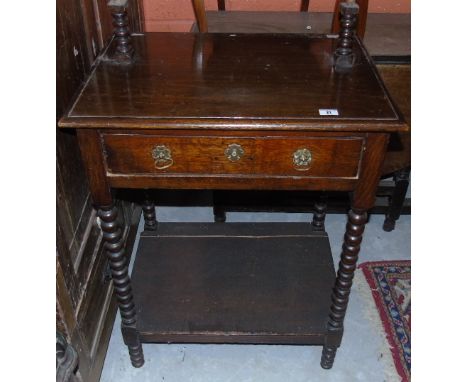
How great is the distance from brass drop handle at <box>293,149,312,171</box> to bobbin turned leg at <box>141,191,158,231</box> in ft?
3.31

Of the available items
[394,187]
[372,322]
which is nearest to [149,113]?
[372,322]

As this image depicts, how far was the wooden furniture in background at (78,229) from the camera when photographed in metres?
1.49

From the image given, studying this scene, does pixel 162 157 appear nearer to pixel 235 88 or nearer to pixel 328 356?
pixel 235 88

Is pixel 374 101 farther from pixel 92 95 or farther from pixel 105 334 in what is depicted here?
pixel 105 334

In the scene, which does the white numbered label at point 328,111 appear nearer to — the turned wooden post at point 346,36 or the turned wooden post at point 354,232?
the turned wooden post at point 354,232

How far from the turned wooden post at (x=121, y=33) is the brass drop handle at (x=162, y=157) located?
376 mm

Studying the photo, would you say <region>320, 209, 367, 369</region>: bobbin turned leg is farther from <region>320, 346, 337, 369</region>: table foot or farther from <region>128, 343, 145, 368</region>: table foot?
<region>128, 343, 145, 368</region>: table foot

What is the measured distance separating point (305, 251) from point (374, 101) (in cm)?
90

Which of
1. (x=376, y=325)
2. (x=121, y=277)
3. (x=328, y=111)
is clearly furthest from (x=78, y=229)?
(x=376, y=325)

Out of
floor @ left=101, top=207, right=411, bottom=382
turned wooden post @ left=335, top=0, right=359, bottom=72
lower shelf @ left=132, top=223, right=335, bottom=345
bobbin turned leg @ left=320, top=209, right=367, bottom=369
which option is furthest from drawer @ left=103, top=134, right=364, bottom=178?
floor @ left=101, top=207, right=411, bottom=382

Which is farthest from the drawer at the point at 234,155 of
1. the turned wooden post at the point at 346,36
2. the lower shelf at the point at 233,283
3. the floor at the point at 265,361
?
the floor at the point at 265,361

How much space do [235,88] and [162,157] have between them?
290 millimetres

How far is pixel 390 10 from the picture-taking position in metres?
2.49

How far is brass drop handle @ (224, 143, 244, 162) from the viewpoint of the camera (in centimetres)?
135
